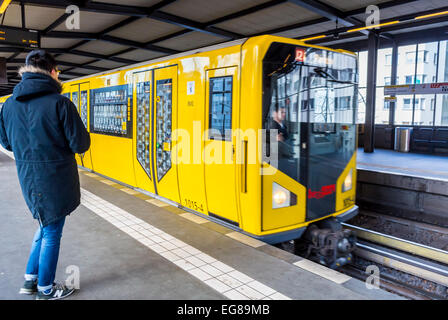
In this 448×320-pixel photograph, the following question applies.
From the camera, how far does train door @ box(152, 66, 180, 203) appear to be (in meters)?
5.65

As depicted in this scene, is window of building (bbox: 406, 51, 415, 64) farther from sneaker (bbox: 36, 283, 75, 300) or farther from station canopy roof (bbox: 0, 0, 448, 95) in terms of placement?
sneaker (bbox: 36, 283, 75, 300)

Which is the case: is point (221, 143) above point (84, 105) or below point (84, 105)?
below

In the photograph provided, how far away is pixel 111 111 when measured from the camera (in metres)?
7.77

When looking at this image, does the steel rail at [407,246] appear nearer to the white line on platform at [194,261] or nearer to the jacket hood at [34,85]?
the white line on platform at [194,261]

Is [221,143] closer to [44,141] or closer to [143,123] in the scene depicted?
[44,141]

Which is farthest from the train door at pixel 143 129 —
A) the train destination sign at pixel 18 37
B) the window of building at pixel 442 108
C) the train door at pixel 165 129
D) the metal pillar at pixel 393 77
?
the window of building at pixel 442 108

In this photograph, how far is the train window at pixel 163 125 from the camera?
576 cm

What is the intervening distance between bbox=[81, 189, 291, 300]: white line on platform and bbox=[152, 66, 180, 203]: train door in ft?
2.63

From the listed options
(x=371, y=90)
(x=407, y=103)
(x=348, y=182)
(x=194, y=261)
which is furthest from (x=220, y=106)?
(x=407, y=103)

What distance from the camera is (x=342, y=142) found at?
5.01m

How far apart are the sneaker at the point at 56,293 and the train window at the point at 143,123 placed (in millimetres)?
3556

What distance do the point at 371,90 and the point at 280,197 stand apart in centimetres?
980

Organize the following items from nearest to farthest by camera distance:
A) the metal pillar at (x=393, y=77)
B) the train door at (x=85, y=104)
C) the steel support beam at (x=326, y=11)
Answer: the steel support beam at (x=326, y=11), the train door at (x=85, y=104), the metal pillar at (x=393, y=77)

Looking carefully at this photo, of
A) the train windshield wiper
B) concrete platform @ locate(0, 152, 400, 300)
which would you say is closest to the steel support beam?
the train windshield wiper
